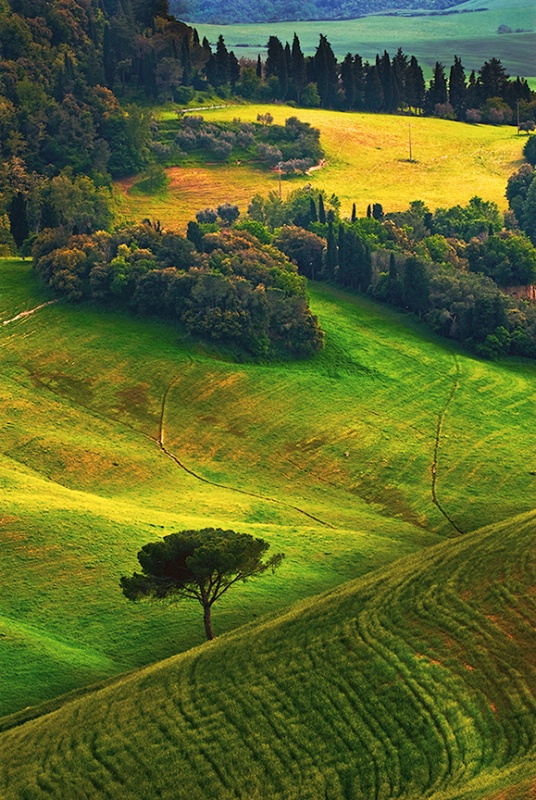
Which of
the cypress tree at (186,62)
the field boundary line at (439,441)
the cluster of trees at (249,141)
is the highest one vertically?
the cypress tree at (186,62)

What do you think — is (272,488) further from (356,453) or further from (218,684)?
(218,684)

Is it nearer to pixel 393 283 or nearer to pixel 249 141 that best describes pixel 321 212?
pixel 393 283

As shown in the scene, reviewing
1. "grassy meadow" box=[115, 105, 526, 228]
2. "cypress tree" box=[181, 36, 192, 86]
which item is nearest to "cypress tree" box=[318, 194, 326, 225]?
"grassy meadow" box=[115, 105, 526, 228]

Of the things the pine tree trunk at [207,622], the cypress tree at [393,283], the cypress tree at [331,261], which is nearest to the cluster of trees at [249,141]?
the cypress tree at [331,261]

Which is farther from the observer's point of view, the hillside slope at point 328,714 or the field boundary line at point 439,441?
the field boundary line at point 439,441

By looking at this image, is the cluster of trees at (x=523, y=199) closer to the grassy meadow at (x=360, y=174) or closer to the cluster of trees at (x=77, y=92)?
the grassy meadow at (x=360, y=174)

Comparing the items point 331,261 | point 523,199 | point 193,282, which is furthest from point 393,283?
point 523,199
